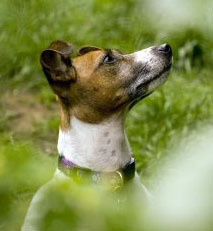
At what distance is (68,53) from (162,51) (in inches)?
15.4

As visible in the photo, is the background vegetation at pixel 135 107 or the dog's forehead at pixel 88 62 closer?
the dog's forehead at pixel 88 62

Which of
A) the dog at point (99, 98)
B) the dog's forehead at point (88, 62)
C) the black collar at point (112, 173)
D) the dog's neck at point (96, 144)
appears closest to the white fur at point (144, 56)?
the dog at point (99, 98)

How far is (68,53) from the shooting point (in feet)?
9.16

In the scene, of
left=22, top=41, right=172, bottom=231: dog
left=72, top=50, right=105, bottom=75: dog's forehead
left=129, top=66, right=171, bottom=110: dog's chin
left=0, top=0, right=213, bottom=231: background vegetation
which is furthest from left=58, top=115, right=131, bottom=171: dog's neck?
left=0, top=0, right=213, bottom=231: background vegetation

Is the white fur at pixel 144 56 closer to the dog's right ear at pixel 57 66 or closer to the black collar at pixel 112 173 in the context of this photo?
the dog's right ear at pixel 57 66

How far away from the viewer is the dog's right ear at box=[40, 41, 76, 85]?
8.69 feet

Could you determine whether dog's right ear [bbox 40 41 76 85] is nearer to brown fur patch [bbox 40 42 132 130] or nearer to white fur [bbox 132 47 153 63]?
brown fur patch [bbox 40 42 132 130]

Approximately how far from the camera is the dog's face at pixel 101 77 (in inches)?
106

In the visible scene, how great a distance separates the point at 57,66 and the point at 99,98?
0.21 m

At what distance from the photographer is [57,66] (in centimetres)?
272

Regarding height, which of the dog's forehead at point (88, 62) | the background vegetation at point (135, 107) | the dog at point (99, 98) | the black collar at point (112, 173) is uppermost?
the dog's forehead at point (88, 62)

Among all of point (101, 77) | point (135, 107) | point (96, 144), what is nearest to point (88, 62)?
point (101, 77)

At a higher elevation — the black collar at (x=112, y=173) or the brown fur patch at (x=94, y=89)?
the brown fur patch at (x=94, y=89)

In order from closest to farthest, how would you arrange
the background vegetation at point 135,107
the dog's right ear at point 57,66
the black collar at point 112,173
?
the black collar at point 112,173
the dog's right ear at point 57,66
the background vegetation at point 135,107
